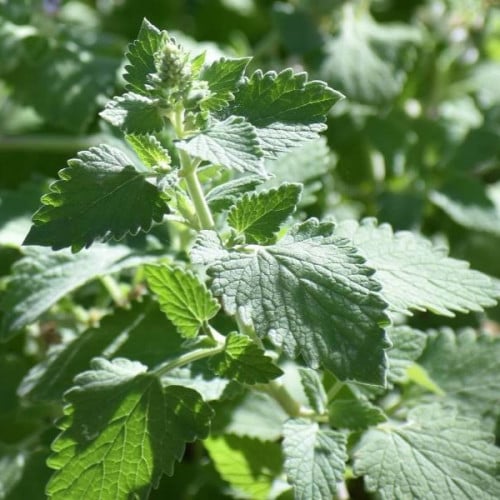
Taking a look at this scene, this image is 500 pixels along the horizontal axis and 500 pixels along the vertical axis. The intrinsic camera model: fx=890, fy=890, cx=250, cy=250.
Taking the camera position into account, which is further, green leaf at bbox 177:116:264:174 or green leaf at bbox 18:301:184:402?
green leaf at bbox 18:301:184:402

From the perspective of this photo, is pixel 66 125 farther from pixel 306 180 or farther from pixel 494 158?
pixel 494 158

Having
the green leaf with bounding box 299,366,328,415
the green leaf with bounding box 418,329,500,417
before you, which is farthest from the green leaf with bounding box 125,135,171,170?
the green leaf with bounding box 418,329,500,417

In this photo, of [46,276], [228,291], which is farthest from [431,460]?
[46,276]

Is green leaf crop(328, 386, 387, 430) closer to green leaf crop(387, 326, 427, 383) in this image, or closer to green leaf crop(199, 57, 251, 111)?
green leaf crop(387, 326, 427, 383)

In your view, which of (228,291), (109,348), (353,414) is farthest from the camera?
(109,348)

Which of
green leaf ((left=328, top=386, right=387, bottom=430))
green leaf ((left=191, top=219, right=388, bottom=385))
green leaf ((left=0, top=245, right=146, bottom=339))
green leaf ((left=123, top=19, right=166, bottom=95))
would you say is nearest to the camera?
green leaf ((left=191, top=219, right=388, bottom=385))

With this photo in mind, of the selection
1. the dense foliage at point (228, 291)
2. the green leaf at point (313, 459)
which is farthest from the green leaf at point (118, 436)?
the green leaf at point (313, 459)

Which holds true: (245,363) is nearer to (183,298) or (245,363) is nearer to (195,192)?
(183,298)
